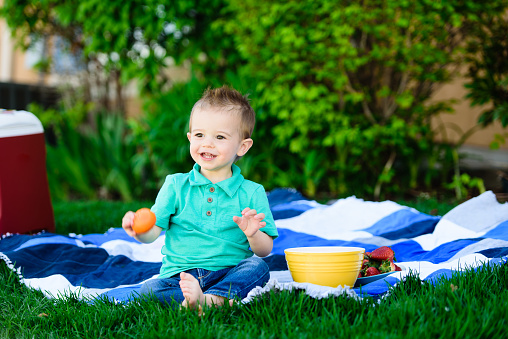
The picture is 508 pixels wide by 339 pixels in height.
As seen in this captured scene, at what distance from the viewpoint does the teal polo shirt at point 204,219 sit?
79.2 inches

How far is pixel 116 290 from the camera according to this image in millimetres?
2139

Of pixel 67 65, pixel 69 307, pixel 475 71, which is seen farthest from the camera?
pixel 67 65

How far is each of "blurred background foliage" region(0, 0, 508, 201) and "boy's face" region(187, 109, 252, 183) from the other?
5.04ft

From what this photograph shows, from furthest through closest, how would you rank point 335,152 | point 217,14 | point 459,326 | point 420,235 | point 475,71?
point 217,14 < point 335,152 < point 475,71 < point 420,235 < point 459,326

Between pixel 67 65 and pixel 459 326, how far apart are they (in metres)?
6.39

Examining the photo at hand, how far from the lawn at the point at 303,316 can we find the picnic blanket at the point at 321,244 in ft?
0.38

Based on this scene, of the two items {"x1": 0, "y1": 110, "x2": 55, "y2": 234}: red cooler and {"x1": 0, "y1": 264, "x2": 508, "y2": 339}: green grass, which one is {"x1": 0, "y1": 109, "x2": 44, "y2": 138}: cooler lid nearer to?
{"x1": 0, "y1": 110, "x2": 55, "y2": 234}: red cooler

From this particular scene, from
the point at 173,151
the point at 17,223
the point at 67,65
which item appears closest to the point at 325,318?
→ the point at 17,223

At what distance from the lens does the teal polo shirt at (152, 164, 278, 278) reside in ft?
6.60

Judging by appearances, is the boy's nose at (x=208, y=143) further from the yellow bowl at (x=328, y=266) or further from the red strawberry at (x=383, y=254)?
the red strawberry at (x=383, y=254)

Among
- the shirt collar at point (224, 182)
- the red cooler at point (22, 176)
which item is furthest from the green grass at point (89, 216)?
the shirt collar at point (224, 182)

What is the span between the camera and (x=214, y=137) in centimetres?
199

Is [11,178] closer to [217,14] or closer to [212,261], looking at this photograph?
[212,261]

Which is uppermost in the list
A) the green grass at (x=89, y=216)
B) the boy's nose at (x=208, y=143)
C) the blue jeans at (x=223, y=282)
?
the boy's nose at (x=208, y=143)
